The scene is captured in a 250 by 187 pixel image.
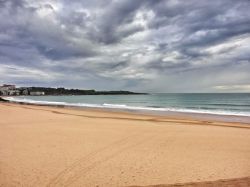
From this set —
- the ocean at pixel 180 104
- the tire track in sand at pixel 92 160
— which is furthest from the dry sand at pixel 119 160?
the ocean at pixel 180 104

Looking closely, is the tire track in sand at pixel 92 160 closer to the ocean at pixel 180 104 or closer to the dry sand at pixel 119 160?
the dry sand at pixel 119 160

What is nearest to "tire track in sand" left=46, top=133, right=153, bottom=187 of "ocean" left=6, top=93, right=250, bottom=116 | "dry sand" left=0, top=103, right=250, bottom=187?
"dry sand" left=0, top=103, right=250, bottom=187

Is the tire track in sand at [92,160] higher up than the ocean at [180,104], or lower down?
lower down

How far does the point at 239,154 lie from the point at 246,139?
8.46ft

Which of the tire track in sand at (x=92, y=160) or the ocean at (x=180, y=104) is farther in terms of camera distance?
the ocean at (x=180, y=104)

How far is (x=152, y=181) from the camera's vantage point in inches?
183

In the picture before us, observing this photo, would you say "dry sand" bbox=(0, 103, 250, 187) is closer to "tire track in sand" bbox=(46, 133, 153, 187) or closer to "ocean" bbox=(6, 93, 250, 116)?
"tire track in sand" bbox=(46, 133, 153, 187)

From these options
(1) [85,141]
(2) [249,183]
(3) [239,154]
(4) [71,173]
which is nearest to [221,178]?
(2) [249,183]

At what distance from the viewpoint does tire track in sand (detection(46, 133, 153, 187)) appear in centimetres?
467

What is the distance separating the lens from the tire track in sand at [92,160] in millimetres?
4673

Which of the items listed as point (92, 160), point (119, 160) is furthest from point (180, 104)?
point (92, 160)

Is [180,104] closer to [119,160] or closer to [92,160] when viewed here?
[119,160]

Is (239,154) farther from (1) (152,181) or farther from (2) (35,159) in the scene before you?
(2) (35,159)

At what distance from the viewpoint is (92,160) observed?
5941mm
